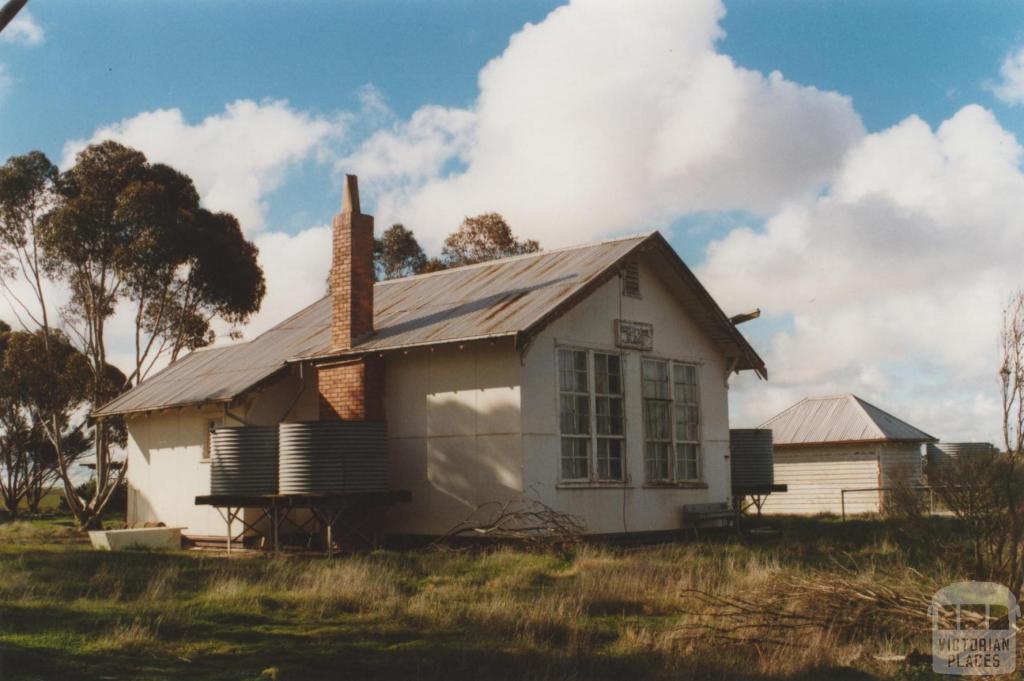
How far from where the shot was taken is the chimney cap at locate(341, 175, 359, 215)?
20688mm

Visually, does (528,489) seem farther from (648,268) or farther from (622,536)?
(648,268)

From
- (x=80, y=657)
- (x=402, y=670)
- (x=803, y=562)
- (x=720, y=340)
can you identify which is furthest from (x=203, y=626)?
(x=720, y=340)

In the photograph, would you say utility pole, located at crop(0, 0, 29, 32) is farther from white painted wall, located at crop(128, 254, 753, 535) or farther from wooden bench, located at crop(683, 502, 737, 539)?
wooden bench, located at crop(683, 502, 737, 539)

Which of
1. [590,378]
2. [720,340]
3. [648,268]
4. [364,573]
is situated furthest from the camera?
[720,340]

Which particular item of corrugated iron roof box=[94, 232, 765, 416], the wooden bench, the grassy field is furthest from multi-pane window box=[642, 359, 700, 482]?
the grassy field

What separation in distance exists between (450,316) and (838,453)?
2189 centimetres

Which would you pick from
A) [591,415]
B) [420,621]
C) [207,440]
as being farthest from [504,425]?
[207,440]

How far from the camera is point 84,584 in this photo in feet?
45.4

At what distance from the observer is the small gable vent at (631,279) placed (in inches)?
814

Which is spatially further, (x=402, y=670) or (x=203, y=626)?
(x=203, y=626)

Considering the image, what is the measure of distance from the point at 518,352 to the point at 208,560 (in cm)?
601

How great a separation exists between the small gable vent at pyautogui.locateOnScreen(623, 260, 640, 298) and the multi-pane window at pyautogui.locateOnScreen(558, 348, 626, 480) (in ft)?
4.74

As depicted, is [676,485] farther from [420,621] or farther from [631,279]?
[420,621]

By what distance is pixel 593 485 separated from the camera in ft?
62.8
